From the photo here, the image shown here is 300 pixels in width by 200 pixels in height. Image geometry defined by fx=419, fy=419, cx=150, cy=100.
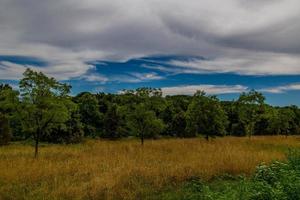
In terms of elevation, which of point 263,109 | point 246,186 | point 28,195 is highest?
point 263,109

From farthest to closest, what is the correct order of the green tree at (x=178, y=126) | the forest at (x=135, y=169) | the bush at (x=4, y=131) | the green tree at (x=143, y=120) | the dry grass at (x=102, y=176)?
the green tree at (x=178, y=126) → the bush at (x=4, y=131) → the green tree at (x=143, y=120) → the dry grass at (x=102, y=176) → the forest at (x=135, y=169)

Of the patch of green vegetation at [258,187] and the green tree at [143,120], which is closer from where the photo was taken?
the patch of green vegetation at [258,187]

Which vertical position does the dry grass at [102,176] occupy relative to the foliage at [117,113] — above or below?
below

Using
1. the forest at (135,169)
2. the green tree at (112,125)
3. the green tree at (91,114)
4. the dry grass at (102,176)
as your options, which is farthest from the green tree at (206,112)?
the green tree at (91,114)

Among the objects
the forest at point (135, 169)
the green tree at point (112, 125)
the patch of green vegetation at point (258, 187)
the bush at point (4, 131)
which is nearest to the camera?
the patch of green vegetation at point (258, 187)

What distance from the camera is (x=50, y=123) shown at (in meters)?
25.5

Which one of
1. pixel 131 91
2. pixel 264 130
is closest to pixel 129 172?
pixel 131 91

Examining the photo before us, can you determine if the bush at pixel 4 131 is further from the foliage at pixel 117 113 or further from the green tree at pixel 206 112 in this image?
the green tree at pixel 206 112

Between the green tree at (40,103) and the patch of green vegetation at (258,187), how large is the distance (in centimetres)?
1216

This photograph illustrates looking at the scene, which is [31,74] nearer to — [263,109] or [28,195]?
[28,195]

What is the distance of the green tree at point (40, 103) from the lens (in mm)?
24172

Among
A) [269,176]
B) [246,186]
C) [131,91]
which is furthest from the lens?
[131,91]

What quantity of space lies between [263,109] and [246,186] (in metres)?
40.8

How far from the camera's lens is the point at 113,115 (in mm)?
57375
